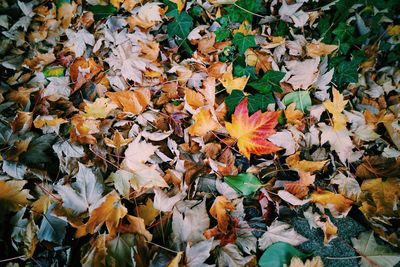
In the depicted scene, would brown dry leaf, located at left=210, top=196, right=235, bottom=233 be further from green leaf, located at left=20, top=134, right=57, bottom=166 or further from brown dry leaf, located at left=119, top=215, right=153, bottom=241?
green leaf, located at left=20, top=134, right=57, bottom=166

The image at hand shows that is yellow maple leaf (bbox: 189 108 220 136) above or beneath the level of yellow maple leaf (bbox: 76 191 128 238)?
above

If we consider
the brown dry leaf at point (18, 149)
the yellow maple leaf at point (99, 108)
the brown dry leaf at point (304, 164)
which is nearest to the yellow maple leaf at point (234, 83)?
the brown dry leaf at point (304, 164)

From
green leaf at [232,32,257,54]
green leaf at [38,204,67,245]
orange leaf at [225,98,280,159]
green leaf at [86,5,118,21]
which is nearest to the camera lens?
green leaf at [38,204,67,245]

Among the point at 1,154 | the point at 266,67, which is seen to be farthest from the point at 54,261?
the point at 266,67

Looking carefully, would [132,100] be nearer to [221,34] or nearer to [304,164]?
[221,34]

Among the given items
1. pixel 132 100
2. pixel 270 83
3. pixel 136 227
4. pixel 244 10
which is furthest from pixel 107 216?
pixel 244 10

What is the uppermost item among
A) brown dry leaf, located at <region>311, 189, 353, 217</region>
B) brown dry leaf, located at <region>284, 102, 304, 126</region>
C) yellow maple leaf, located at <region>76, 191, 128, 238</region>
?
brown dry leaf, located at <region>284, 102, 304, 126</region>

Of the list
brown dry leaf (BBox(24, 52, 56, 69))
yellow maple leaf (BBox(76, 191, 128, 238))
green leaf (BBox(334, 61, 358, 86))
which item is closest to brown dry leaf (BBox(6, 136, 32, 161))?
yellow maple leaf (BBox(76, 191, 128, 238))
